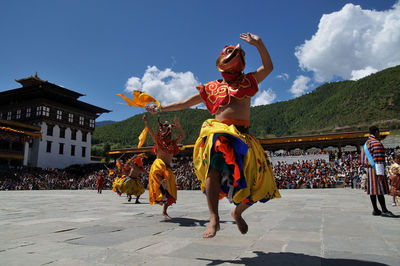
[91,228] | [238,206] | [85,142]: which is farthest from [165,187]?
[85,142]

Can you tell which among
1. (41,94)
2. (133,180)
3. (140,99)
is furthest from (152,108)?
(41,94)

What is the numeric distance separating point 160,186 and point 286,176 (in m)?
19.4

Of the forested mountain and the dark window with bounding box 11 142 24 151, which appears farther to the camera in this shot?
the forested mountain

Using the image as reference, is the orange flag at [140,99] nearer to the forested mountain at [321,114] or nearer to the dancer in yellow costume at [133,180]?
the dancer in yellow costume at [133,180]

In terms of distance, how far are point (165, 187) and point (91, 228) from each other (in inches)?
67.5

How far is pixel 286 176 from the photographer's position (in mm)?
23062

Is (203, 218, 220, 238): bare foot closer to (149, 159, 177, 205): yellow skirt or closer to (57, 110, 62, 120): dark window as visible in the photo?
(149, 159, 177, 205): yellow skirt

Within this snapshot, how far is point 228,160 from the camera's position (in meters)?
2.40

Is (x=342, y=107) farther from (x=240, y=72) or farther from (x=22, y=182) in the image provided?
(x=240, y=72)

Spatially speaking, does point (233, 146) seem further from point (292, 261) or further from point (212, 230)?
point (292, 261)

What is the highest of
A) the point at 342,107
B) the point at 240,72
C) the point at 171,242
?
the point at 342,107

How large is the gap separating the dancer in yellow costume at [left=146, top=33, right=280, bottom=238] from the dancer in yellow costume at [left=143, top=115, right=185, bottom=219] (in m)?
2.25

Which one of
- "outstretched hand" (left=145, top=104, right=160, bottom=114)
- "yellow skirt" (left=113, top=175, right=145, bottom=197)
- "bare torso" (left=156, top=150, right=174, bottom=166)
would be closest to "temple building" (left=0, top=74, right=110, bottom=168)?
"yellow skirt" (left=113, top=175, right=145, bottom=197)

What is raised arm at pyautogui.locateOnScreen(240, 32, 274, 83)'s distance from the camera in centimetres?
293
